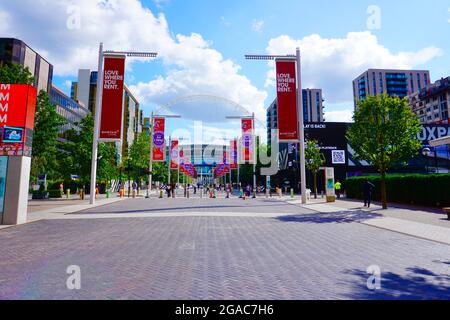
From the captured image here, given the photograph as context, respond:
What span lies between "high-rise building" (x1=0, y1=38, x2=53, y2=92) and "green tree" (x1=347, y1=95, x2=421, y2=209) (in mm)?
58037

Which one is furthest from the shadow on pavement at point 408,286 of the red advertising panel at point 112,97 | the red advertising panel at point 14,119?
the red advertising panel at point 112,97

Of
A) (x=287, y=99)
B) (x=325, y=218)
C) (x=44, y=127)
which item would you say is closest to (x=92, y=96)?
(x=44, y=127)

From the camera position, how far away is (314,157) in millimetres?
34406

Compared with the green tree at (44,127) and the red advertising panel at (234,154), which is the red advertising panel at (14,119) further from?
the red advertising panel at (234,154)

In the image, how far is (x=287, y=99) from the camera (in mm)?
22375

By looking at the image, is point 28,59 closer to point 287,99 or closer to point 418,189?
point 287,99

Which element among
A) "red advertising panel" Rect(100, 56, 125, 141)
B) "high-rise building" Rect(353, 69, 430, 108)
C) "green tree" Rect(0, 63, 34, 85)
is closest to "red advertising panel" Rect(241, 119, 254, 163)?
"red advertising panel" Rect(100, 56, 125, 141)

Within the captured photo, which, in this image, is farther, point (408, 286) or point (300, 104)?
point (300, 104)

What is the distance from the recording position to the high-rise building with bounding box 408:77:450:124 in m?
88.4

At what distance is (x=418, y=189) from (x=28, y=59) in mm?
76473

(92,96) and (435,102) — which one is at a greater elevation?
(92,96)

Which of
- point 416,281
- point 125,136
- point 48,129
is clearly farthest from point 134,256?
point 125,136

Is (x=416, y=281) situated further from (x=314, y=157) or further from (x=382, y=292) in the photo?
(x=314, y=157)

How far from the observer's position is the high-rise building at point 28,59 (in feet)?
193
